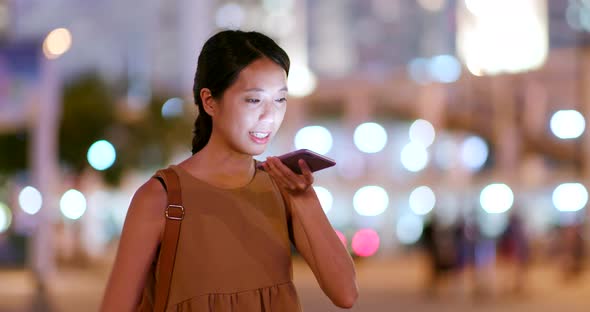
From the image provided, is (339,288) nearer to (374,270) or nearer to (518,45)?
(374,270)

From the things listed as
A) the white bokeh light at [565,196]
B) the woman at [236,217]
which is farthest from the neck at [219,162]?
the white bokeh light at [565,196]

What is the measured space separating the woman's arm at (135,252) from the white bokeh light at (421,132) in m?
73.7

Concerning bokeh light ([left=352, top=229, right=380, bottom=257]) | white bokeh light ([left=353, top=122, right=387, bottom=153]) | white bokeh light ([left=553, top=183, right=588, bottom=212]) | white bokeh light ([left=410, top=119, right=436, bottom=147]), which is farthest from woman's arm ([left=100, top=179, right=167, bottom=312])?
white bokeh light ([left=353, top=122, right=387, bottom=153])

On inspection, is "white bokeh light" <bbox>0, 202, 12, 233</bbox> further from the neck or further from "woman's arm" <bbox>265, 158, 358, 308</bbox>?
"woman's arm" <bbox>265, 158, 358, 308</bbox>

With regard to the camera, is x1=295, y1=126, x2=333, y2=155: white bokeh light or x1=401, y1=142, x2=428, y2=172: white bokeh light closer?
x1=401, y1=142, x2=428, y2=172: white bokeh light

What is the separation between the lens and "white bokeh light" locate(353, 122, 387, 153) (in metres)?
80.4

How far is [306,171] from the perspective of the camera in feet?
10.2

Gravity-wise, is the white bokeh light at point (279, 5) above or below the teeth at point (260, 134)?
above

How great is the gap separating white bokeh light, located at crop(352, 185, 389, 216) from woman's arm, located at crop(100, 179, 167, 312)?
236ft

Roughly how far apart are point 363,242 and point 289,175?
35.5 meters

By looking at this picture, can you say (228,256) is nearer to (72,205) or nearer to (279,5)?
(72,205)

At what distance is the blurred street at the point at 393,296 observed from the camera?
18047 millimetres

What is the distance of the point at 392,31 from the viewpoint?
105312mm

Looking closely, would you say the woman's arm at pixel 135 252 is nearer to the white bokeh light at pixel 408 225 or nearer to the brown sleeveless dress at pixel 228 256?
the brown sleeveless dress at pixel 228 256
